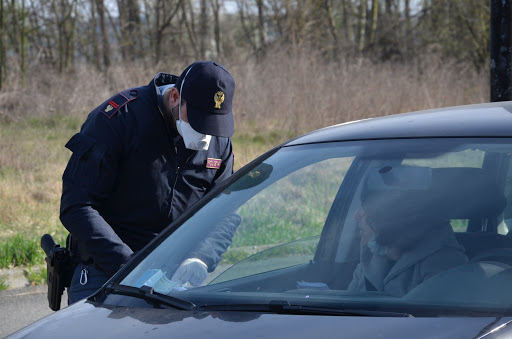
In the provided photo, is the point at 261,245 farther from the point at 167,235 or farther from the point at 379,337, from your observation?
the point at 379,337

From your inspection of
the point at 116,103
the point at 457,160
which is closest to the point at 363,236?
the point at 457,160

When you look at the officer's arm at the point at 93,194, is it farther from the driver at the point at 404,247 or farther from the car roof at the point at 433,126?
the driver at the point at 404,247

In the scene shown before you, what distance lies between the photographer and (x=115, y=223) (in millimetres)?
3270

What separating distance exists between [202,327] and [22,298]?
440 cm

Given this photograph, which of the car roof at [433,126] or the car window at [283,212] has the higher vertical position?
the car roof at [433,126]

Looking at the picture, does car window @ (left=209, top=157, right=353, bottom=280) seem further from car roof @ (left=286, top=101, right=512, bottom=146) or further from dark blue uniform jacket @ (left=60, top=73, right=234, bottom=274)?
dark blue uniform jacket @ (left=60, top=73, right=234, bottom=274)

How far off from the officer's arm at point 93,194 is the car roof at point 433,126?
85 centimetres

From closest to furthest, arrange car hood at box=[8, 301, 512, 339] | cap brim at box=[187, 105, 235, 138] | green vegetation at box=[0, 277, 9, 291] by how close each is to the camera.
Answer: car hood at box=[8, 301, 512, 339] → cap brim at box=[187, 105, 235, 138] → green vegetation at box=[0, 277, 9, 291]

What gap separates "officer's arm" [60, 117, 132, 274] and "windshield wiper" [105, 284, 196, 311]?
597 mm

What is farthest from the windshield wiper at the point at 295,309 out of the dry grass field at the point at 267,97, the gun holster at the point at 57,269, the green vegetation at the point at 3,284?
the dry grass field at the point at 267,97

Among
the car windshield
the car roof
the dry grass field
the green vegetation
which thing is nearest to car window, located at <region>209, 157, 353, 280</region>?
the car windshield

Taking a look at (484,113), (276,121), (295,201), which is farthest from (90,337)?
(276,121)

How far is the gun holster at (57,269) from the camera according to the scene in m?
3.21

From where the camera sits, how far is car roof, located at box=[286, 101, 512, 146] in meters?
2.39
